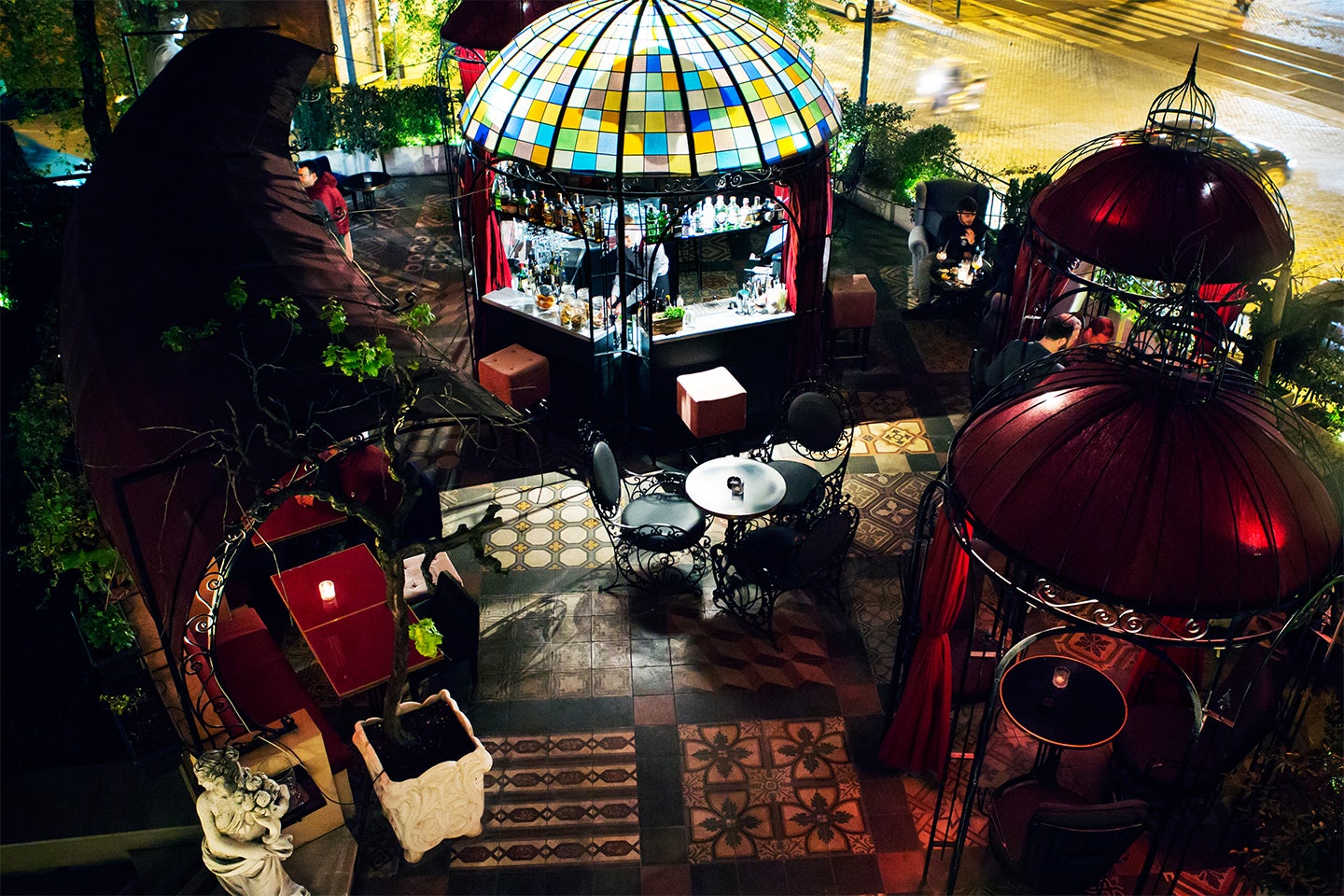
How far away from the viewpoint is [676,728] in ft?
22.8

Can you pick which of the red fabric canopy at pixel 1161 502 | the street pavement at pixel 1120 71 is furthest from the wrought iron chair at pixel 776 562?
the street pavement at pixel 1120 71

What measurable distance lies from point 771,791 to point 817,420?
3.24m

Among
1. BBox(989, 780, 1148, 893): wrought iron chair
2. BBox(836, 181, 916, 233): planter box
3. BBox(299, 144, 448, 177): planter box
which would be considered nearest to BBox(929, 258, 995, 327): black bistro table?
BBox(836, 181, 916, 233): planter box

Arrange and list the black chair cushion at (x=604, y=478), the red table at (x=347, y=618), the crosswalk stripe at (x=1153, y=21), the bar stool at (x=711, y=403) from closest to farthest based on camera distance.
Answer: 1. the red table at (x=347, y=618)
2. the black chair cushion at (x=604, y=478)
3. the bar stool at (x=711, y=403)
4. the crosswalk stripe at (x=1153, y=21)

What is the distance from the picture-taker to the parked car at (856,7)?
84.6 ft

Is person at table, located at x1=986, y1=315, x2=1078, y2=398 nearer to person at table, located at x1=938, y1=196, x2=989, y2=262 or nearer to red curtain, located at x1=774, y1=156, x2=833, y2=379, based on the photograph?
red curtain, located at x1=774, y1=156, x2=833, y2=379

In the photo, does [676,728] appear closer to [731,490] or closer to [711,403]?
[731,490]

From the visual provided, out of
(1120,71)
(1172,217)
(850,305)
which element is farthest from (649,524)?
(1120,71)

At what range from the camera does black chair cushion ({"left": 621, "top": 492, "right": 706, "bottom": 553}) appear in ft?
25.3

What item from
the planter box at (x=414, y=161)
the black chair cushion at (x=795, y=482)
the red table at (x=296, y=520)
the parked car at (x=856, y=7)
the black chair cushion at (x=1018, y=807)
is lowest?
the black chair cushion at (x=1018, y=807)

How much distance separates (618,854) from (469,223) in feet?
20.2

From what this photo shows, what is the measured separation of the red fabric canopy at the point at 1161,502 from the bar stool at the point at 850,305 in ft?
19.9

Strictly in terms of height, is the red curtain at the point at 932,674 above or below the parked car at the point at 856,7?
below

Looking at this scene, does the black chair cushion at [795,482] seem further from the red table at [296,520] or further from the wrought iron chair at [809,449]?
the red table at [296,520]
